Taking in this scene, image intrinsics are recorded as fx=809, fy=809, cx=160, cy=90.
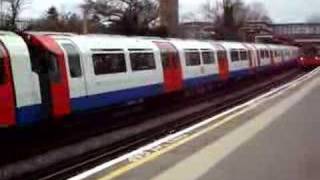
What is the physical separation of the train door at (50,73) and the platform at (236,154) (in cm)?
295

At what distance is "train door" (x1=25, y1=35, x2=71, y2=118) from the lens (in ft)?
58.4

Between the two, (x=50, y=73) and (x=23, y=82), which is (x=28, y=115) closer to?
(x=23, y=82)

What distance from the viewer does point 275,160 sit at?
1328cm

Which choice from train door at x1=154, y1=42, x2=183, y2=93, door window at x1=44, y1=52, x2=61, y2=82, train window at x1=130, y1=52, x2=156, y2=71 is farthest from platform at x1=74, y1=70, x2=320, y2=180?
train door at x1=154, y1=42, x2=183, y2=93

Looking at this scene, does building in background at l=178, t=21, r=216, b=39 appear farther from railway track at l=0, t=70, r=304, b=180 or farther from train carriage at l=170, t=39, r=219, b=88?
railway track at l=0, t=70, r=304, b=180

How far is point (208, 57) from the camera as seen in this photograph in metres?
37.2

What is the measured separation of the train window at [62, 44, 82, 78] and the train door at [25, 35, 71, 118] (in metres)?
0.55

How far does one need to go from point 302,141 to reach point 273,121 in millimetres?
4959

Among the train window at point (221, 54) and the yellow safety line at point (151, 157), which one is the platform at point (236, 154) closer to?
A: the yellow safety line at point (151, 157)

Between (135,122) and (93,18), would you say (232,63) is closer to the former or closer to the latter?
(135,122)

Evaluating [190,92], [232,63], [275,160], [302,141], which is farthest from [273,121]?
[232,63]

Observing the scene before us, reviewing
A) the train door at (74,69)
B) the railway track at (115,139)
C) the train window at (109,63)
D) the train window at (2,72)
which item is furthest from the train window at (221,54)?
the train window at (2,72)

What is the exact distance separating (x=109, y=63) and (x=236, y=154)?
8.93 m

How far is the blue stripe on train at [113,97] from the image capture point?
65.4 ft
